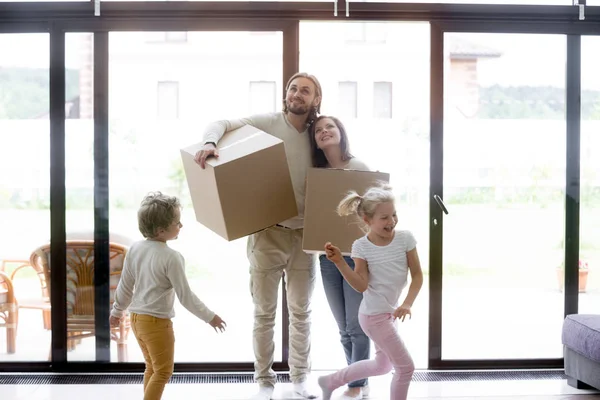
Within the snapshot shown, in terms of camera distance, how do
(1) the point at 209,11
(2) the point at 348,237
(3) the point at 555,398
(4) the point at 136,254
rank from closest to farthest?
(4) the point at 136,254, (2) the point at 348,237, (3) the point at 555,398, (1) the point at 209,11

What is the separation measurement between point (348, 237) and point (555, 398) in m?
1.21

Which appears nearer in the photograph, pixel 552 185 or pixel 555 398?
pixel 555 398

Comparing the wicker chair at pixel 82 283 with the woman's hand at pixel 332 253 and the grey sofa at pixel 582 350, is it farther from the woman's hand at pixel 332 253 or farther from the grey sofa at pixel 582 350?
the grey sofa at pixel 582 350

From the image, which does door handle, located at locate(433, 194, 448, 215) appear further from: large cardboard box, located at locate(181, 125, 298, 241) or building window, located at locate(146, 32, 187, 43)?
building window, located at locate(146, 32, 187, 43)

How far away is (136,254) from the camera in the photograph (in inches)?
99.5

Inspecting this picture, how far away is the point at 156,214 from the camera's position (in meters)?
2.50

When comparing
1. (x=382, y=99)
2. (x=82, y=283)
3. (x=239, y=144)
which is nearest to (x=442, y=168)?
(x=382, y=99)

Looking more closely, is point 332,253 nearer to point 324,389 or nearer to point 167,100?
point 324,389

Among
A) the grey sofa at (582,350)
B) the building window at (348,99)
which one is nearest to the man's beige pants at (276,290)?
the building window at (348,99)

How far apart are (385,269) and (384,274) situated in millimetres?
20

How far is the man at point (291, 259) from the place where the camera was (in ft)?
9.77

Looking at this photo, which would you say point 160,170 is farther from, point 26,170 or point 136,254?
point 136,254

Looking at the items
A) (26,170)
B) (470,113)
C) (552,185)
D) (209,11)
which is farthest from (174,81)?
(552,185)

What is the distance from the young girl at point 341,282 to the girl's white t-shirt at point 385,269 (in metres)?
0.35
